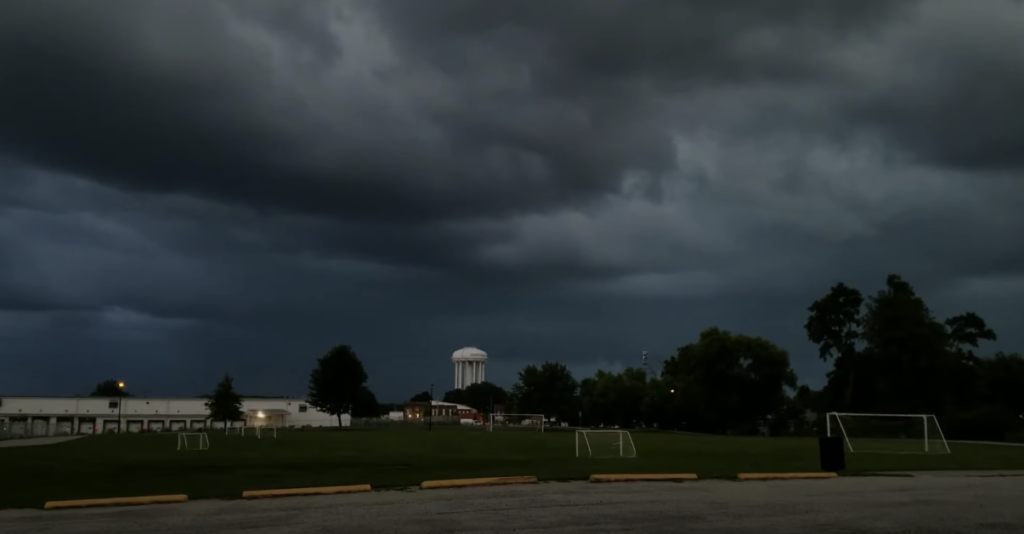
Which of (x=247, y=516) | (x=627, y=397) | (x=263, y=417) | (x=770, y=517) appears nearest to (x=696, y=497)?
(x=770, y=517)

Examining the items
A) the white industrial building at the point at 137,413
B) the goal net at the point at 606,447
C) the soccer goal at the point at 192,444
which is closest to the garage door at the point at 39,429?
the white industrial building at the point at 137,413

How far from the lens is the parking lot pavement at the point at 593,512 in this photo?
13.9 m

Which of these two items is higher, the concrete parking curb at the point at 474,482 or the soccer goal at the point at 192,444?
the concrete parking curb at the point at 474,482

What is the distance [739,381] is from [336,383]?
54.5m

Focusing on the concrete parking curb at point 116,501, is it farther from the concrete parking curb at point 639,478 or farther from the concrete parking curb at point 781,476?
the concrete parking curb at point 781,476

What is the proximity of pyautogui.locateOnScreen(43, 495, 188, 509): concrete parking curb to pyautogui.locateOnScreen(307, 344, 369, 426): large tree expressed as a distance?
10347 centimetres

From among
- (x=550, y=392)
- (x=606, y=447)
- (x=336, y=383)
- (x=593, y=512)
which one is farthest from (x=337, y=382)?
(x=593, y=512)

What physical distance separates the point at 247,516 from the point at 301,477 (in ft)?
32.1

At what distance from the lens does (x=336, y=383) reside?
123 metres

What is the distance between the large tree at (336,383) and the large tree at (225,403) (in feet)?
38.9

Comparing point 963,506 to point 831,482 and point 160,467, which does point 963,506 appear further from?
point 160,467

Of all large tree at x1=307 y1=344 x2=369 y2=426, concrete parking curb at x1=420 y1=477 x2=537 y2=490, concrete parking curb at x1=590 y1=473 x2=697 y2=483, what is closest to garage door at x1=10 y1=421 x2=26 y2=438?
large tree at x1=307 y1=344 x2=369 y2=426

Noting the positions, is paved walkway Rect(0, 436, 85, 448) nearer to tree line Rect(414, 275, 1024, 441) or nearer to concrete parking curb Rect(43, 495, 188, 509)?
concrete parking curb Rect(43, 495, 188, 509)

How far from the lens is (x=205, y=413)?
157 metres
